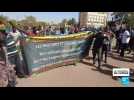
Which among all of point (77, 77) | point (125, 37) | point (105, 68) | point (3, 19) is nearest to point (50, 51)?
point (77, 77)

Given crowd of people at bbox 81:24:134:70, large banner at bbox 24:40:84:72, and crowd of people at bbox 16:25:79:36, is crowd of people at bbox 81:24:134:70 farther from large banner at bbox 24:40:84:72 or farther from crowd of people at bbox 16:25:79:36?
crowd of people at bbox 16:25:79:36

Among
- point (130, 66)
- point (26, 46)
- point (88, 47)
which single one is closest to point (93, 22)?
point (88, 47)

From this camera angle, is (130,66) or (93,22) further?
(93,22)

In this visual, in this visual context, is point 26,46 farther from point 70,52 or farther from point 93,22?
point 93,22

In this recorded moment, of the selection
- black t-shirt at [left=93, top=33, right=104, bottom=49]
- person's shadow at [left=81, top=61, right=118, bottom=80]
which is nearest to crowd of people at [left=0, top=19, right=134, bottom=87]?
black t-shirt at [left=93, top=33, right=104, bottom=49]

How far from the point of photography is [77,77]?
25.6 ft

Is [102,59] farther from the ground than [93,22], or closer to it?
closer to it

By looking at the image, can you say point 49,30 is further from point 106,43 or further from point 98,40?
point 106,43

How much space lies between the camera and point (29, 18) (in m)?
6.87

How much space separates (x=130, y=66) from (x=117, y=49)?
2011 mm

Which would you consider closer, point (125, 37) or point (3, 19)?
point (3, 19)

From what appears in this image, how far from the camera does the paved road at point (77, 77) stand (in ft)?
23.8

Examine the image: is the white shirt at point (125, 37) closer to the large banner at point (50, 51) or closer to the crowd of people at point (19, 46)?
the crowd of people at point (19, 46)
